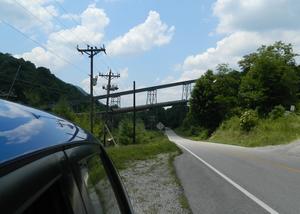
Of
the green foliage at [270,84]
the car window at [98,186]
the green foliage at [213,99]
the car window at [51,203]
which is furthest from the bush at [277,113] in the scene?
the car window at [51,203]

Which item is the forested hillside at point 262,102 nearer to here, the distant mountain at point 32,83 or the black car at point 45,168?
the distant mountain at point 32,83

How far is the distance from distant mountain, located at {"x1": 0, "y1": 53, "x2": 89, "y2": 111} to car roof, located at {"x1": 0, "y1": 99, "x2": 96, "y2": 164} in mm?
28585

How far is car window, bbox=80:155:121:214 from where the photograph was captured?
2519 millimetres

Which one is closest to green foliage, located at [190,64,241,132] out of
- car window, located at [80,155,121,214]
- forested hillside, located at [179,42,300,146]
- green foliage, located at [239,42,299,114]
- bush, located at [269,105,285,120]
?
forested hillside, located at [179,42,300,146]

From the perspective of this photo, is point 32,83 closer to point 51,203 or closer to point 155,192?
point 155,192

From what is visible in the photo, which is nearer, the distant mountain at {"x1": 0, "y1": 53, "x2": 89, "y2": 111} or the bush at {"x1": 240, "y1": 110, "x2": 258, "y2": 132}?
the distant mountain at {"x1": 0, "y1": 53, "x2": 89, "y2": 111}

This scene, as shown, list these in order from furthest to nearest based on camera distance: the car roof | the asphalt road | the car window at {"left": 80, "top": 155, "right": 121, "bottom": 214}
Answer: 1. the asphalt road
2. the car window at {"left": 80, "top": 155, "right": 121, "bottom": 214}
3. the car roof

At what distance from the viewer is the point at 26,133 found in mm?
1853

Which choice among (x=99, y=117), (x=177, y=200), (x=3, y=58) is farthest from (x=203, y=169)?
(x=99, y=117)

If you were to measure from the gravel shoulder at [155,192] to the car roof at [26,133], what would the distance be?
7.78 meters

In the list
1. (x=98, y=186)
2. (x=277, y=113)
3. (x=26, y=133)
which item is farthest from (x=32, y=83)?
(x=26, y=133)

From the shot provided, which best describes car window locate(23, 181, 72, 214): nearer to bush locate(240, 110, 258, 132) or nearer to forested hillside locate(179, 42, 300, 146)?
forested hillside locate(179, 42, 300, 146)

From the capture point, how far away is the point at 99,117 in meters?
86.9

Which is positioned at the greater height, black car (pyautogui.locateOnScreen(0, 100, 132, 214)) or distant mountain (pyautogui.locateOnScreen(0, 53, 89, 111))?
distant mountain (pyautogui.locateOnScreen(0, 53, 89, 111))
